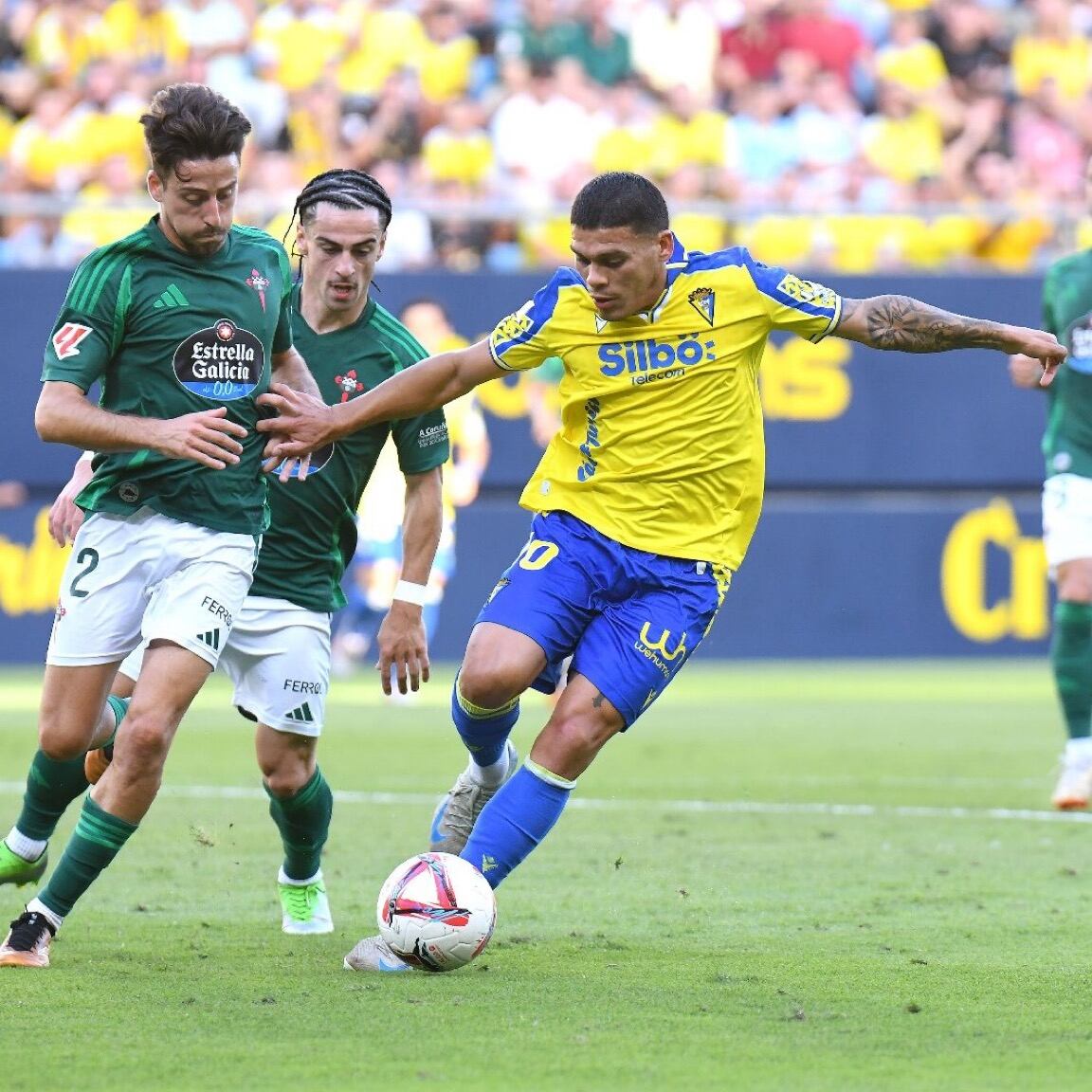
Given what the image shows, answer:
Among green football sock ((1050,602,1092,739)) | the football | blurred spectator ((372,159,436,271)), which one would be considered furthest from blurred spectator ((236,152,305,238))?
the football

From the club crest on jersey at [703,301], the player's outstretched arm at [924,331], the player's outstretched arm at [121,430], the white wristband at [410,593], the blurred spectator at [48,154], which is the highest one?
the blurred spectator at [48,154]

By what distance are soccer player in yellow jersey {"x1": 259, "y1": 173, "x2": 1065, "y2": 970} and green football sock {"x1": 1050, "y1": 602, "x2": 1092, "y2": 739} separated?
3.73 meters

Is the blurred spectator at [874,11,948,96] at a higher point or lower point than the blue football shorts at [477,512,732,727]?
higher

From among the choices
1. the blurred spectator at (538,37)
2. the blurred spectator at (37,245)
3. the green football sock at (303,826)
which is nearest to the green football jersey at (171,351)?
the green football sock at (303,826)

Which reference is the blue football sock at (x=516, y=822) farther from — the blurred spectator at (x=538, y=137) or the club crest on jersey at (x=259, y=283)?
the blurred spectator at (x=538, y=137)

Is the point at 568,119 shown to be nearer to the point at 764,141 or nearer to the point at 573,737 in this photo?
the point at 764,141

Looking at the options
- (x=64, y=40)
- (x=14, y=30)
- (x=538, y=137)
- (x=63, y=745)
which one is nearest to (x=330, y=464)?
(x=63, y=745)

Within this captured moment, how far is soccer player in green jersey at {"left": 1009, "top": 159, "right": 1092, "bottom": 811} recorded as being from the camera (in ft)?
30.9

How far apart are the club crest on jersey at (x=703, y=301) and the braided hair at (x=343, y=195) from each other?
0.97 m

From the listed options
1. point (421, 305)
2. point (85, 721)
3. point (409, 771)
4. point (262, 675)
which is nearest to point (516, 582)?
point (262, 675)

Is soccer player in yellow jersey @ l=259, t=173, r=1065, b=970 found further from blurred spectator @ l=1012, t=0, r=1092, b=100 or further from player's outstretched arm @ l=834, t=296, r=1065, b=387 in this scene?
blurred spectator @ l=1012, t=0, r=1092, b=100

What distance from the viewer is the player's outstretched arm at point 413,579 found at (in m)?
6.06

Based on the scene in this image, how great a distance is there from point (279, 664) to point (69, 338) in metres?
1.27

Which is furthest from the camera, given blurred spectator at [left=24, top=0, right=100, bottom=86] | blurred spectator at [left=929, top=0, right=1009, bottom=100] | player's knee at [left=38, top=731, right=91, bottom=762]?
blurred spectator at [left=929, top=0, right=1009, bottom=100]
